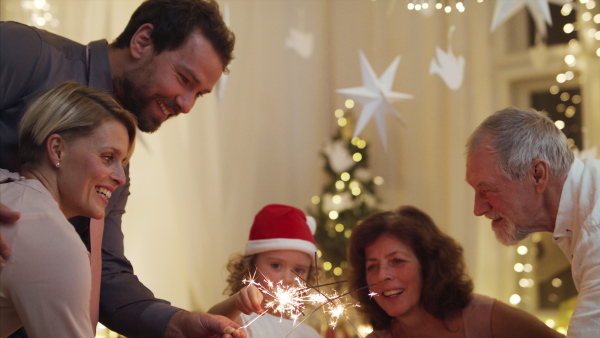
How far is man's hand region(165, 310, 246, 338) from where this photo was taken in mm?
1842

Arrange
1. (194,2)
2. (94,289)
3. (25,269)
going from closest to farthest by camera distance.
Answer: (25,269) < (94,289) < (194,2)

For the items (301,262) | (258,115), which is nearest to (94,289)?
(301,262)

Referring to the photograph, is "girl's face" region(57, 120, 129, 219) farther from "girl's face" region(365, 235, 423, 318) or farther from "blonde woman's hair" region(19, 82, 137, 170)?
"girl's face" region(365, 235, 423, 318)

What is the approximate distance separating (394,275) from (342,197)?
2.20 meters

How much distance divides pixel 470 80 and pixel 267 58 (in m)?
1.62

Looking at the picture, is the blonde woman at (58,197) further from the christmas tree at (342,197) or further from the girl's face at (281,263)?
the christmas tree at (342,197)

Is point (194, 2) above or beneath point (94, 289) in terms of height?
above

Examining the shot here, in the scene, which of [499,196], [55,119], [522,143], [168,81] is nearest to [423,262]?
[499,196]

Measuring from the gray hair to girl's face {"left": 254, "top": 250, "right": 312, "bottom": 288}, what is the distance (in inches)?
35.6

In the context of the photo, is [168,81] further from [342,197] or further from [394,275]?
[342,197]

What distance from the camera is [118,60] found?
7.37 feet

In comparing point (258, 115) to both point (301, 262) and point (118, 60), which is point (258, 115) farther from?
point (118, 60)

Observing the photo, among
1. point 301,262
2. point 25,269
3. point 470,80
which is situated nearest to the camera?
point 25,269

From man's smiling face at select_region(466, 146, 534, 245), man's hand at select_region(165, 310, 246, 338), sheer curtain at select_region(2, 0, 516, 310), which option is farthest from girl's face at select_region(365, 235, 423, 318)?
sheer curtain at select_region(2, 0, 516, 310)
